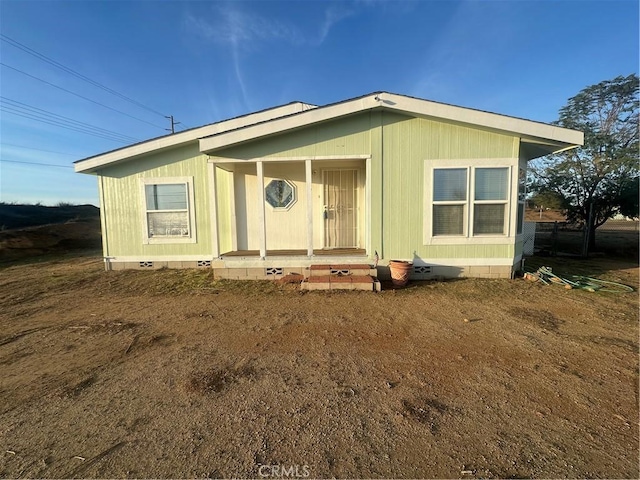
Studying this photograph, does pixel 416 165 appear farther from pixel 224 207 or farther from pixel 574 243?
pixel 574 243

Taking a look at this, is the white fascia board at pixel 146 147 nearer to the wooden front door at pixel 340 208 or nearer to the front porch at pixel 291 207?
the front porch at pixel 291 207

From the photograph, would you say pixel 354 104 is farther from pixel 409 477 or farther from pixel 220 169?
pixel 409 477

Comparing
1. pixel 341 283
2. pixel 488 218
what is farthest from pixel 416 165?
pixel 341 283

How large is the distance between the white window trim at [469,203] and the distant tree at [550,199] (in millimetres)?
7983

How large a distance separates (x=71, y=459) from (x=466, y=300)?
5117mm

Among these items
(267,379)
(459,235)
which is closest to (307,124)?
(459,235)

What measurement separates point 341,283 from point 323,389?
9.78 ft

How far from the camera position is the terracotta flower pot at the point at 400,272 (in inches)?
220

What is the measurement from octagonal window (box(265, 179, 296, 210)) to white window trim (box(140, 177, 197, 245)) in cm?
192

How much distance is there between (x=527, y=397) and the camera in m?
2.36

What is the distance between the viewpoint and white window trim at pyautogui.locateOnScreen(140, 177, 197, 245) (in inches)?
285

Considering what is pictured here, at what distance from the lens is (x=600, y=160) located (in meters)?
10.5

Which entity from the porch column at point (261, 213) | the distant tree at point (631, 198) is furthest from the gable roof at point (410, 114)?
the distant tree at point (631, 198)

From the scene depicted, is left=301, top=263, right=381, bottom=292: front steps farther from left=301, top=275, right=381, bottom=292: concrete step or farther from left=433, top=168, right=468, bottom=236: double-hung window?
left=433, top=168, right=468, bottom=236: double-hung window
